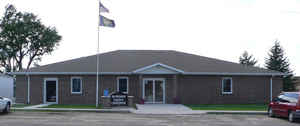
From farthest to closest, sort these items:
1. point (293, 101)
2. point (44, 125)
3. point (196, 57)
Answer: point (196, 57)
point (293, 101)
point (44, 125)

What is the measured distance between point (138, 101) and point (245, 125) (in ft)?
41.6

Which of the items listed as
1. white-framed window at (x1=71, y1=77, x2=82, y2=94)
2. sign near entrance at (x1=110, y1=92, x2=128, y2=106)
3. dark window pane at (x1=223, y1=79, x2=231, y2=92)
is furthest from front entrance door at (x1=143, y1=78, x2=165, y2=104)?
white-framed window at (x1=71, y1=77, x2=82, y2=94)

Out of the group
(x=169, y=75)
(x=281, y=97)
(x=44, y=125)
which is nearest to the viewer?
(x=44, y=125)

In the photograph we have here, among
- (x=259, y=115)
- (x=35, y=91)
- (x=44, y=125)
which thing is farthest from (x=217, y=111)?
(x=35, y=91)

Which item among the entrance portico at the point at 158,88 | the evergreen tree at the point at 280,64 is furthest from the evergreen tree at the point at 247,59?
the entrance portico at the point at 158,88

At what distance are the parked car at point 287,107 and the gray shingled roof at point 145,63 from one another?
328 inches

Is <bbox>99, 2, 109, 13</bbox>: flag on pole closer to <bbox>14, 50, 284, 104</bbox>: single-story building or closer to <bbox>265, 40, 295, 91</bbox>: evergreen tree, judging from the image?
<bbox>14, 50, 284, 104</bbox>: single-story building

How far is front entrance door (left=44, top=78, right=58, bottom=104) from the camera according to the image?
2742 cm

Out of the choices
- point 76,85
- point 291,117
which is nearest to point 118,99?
point 76,85

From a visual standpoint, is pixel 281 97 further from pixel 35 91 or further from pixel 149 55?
pixel 35 91

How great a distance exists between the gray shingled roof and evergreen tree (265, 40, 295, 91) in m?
22.4

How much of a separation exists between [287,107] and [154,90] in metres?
11.7

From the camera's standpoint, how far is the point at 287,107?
57.1ft

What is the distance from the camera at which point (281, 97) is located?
18.6 metres
